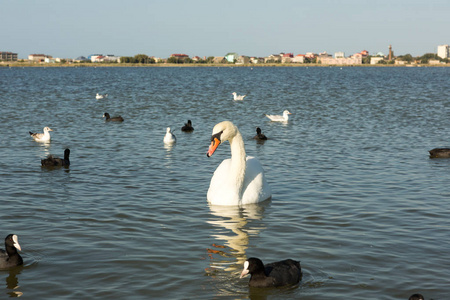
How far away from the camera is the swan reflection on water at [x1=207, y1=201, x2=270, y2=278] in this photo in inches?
368

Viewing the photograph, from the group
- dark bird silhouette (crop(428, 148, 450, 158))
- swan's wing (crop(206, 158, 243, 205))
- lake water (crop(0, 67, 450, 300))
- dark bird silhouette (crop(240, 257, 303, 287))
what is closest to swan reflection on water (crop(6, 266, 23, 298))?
lake water (crop(0, 67, 450, 300))

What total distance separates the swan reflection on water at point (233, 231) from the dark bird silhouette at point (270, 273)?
33.1 inches

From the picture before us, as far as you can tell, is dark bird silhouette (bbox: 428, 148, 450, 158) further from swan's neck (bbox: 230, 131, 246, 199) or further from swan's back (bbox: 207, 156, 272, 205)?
swan's neck (bbox: 230, 131, 246, 199)

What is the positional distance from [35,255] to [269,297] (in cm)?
398

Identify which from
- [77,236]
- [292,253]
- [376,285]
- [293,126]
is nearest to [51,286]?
[77,236]

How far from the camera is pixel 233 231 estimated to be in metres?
11.0

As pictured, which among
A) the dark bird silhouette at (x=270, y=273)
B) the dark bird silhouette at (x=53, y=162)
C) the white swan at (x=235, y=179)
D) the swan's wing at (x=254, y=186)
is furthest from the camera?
the dark bird silhouette at (x=53, y=162)

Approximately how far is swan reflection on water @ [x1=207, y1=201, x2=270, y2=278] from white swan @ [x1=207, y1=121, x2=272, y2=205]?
187mm

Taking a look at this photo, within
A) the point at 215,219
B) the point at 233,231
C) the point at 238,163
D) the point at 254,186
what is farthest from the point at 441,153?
the point at 233,231

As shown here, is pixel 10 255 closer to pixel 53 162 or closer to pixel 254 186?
pixel 254 186

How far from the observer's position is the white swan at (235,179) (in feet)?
40.6

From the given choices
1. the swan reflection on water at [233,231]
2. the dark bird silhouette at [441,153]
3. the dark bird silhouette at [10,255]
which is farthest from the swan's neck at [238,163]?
the dark bird silhouette at [441,153]

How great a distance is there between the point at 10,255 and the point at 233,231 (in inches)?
157

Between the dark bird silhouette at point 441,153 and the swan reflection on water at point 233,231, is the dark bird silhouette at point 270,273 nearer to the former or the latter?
the swan reflection on water at point 233,231
